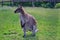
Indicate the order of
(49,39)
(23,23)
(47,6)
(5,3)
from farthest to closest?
(5,3) < (47,6) < (23,23) < (49,39)

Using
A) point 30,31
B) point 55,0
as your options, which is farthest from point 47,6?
point 30,31

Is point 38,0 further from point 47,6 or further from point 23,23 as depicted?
point 23,23

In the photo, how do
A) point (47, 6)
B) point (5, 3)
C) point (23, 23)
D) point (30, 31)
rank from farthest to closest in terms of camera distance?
point (5, 3) < point (47, 6) < point (30, 31) < point (23, 23)

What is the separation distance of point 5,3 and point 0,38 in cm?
3223

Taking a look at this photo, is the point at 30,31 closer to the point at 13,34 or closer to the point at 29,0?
the point at 13,34

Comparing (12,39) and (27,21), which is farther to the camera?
(27,21)

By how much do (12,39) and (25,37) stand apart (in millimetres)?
675

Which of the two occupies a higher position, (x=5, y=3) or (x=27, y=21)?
(x=27, y=21)

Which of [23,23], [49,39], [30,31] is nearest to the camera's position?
[49,39]

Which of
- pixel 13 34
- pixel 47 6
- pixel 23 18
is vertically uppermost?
pixel 23 18

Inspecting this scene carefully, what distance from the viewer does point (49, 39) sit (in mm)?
10500

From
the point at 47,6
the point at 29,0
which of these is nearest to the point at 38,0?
the point at 29,0

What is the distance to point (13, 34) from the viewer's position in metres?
11.9

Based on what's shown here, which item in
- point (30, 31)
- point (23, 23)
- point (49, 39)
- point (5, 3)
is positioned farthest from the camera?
point (5, 3)
